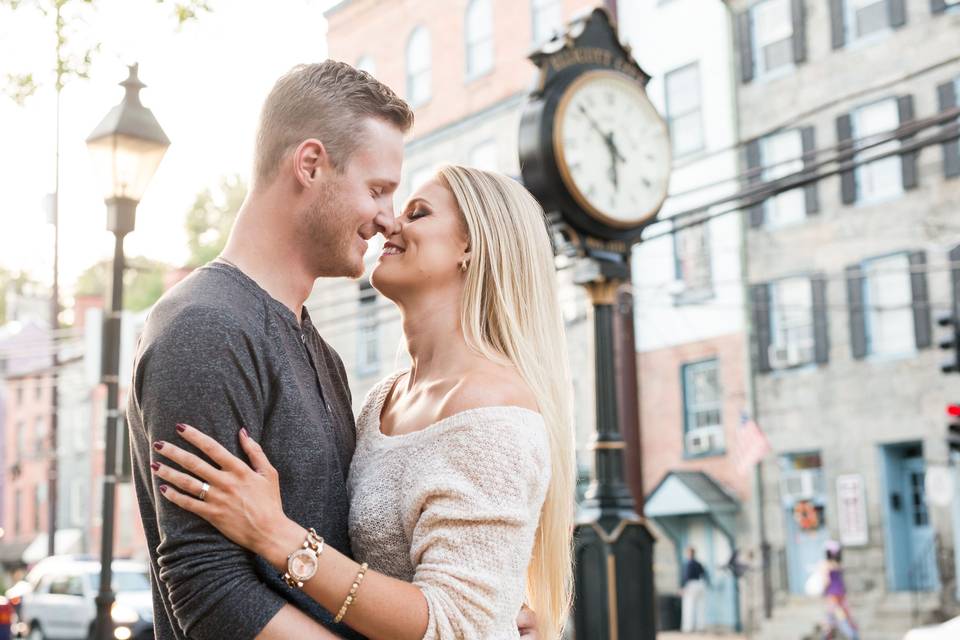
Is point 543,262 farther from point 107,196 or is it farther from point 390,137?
point 107,196

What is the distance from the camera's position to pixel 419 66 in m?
34.8

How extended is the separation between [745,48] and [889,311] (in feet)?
22.0

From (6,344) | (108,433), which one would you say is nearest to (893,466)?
(108,433)

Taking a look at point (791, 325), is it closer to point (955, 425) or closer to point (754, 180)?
point (754, 180)

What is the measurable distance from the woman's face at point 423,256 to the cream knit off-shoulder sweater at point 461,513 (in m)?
0.43

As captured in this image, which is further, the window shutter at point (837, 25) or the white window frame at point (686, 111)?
the white window frame at point (686, 111)

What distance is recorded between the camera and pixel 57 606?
20625 millimetres

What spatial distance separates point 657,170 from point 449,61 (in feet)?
83.3

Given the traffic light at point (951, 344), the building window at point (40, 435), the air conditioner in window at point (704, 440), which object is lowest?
the air conditioner in window at point (704, 440)

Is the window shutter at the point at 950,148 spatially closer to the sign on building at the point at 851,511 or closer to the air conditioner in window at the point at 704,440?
the sign on building at the point at 851,511

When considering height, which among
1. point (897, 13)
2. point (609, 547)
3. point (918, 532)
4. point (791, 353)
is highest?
point (897, 13)

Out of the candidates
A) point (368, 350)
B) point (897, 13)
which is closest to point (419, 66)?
point (368, 350)

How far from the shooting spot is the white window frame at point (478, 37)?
107ft

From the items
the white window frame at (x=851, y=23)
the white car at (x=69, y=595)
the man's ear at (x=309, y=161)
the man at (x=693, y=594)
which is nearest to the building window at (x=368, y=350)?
the man at (x=693, y=594)
